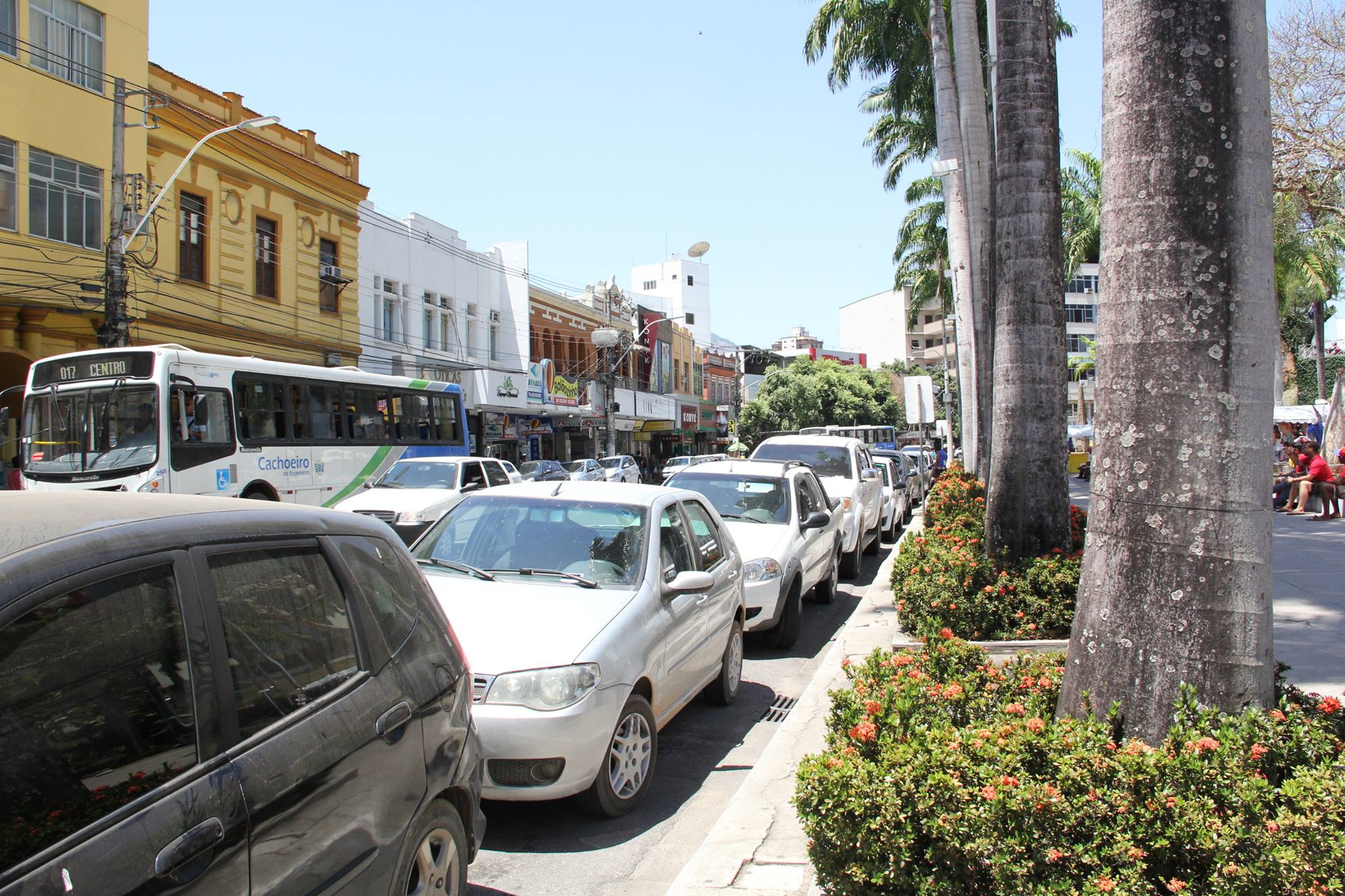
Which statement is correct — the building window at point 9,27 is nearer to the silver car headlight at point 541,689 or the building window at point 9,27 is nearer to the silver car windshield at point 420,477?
the silver car windshield at point 420,477

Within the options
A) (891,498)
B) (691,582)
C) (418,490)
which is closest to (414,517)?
(418,490)

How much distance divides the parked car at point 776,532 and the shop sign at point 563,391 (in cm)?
2802

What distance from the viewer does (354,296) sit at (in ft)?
98.1

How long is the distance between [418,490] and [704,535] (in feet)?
29.7

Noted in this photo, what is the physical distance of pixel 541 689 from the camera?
439 cm

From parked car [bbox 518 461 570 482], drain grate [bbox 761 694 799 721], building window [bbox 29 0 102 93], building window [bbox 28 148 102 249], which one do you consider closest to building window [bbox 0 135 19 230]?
building window [bbox 28 148 102 249]

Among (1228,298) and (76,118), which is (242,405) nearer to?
(76,118)

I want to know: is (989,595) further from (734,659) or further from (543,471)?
(543,471)

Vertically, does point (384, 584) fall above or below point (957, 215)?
below

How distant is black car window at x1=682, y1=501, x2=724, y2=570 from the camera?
653cm

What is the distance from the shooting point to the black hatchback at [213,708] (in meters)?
1.98

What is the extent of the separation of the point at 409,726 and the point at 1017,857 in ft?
6.29

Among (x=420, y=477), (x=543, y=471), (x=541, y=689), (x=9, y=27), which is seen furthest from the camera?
(x=543, y=471)

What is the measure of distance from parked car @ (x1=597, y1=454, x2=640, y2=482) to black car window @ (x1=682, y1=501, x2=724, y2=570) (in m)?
20.6
